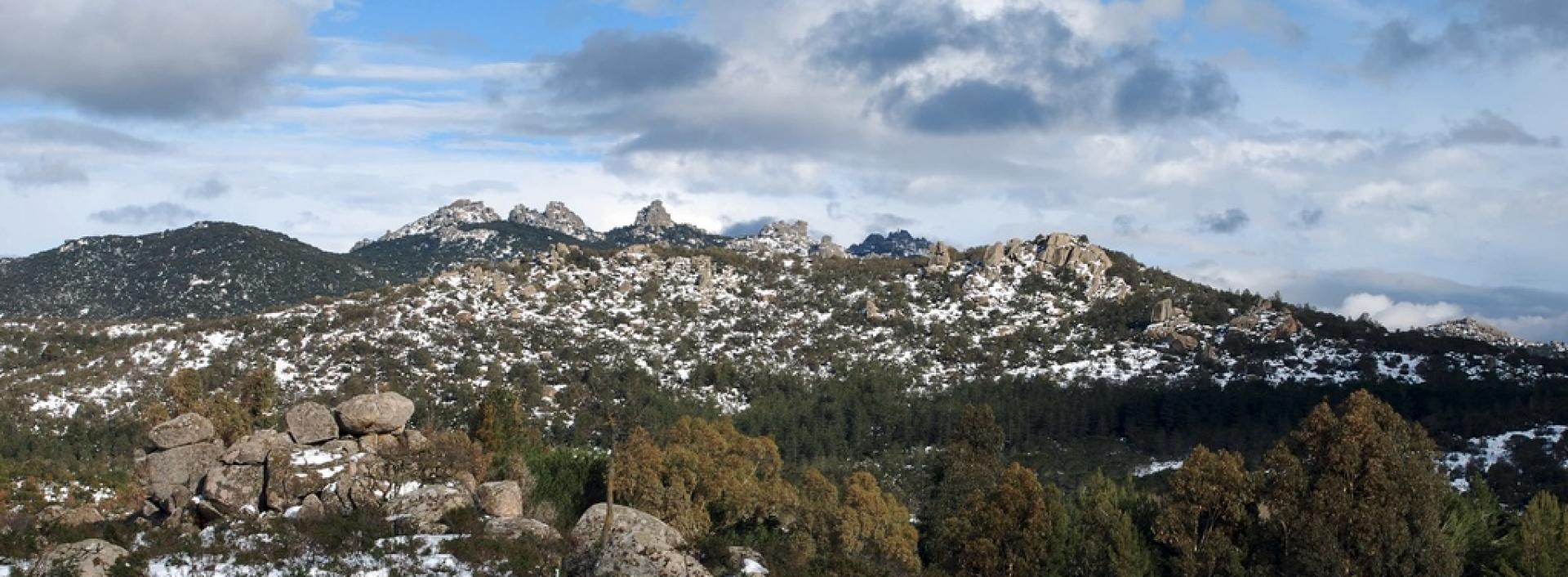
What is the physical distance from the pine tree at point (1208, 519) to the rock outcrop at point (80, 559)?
131 ft

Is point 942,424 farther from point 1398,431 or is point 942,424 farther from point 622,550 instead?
point 622,550

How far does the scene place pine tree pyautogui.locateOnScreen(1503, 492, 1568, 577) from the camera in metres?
45.9

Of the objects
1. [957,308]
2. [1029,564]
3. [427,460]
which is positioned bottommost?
[1029,564]

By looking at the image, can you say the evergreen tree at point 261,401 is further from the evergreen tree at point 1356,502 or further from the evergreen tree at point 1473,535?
the evergreen tree at point 1473,535

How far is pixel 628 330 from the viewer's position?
15425 centimetres

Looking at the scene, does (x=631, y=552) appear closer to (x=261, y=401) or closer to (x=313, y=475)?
(x=313, y=475)

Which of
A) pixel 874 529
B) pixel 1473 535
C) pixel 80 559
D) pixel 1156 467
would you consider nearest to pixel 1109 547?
pixel 874 529

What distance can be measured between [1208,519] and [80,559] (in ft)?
144

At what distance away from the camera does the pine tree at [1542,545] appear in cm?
4591

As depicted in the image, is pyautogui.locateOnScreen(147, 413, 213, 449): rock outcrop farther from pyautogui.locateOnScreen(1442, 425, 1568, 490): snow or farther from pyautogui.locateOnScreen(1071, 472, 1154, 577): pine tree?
pyautogui.locateOnScreen(1442, 425, 1568, 490): snow

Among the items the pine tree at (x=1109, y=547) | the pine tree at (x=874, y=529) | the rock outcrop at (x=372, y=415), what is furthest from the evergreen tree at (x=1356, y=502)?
the rock outcrop at (x=372, y=415)

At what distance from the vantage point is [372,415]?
151ft

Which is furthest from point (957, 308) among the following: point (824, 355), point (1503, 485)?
point (1503, 485)

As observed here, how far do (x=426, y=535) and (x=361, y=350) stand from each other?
4096 inches
